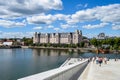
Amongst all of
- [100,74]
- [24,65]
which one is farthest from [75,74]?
[24,65]

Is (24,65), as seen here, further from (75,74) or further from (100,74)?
(75,74)

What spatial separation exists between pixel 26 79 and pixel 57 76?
1.92 m

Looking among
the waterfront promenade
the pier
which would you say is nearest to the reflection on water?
the waterfront promenade

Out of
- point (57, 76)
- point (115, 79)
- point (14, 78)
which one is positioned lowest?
point (14, 78)

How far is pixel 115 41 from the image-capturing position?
163m

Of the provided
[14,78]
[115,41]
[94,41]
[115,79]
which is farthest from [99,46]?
[115,79]

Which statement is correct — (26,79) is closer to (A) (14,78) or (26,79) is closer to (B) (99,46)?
(A) (14,78)


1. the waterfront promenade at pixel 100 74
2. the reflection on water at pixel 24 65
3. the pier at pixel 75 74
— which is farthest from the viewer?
the reflection on water at pixel 24 65

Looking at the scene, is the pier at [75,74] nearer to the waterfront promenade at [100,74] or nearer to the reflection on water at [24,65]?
the waterfront promenade at [100,74]

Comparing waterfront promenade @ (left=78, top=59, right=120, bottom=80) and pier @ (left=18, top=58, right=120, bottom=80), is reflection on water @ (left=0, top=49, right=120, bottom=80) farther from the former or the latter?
pier @ (left=18, top=58, right=120, bottom=80)

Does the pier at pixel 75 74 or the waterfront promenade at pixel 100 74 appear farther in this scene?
the waterfront promenade at pixel 100 74

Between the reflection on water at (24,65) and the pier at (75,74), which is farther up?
the pier at (75,74)

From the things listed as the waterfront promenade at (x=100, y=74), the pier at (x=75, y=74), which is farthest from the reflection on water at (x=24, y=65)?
the pier at (x=75, y=74)

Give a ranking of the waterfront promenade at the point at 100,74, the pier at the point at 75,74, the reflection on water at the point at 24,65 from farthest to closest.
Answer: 1. the reflection on water at the point at 24,65
2. the waterfront promenade at the point at 100,74
3. the pier at the point at 75,74
